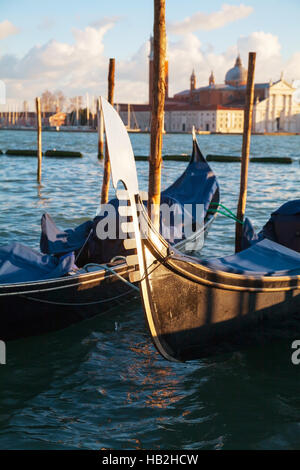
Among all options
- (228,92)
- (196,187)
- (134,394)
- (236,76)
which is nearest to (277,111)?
(228,92)

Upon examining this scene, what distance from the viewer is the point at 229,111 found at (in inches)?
3100

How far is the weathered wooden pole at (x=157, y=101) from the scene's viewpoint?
4742mm

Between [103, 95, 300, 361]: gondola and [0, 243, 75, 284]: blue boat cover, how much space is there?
3.38 ft

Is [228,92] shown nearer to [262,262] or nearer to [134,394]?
[262,262]

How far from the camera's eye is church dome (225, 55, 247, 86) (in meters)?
86.8

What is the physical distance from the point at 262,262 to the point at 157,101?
1.71 m

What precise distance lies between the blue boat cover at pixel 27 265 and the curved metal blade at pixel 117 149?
1.41m

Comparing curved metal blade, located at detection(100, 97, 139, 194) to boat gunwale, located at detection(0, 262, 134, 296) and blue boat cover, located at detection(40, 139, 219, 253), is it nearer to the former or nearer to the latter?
boat gunwale, located at detection(0, 262, 134, 296)

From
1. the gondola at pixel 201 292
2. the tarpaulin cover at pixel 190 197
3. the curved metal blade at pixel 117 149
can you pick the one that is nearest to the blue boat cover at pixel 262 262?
the gondola at pixel 201 292

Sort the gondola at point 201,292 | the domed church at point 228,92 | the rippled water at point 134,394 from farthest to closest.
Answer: the domed church at point 228,92 → the gondola at point 201,292 → the rippled water at point 134,394

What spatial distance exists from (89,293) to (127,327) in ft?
1.59

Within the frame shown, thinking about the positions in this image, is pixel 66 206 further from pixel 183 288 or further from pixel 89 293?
pixel 183 288

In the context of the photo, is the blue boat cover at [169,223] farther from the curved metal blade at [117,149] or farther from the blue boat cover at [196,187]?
the curved metal blade at [117,149]
